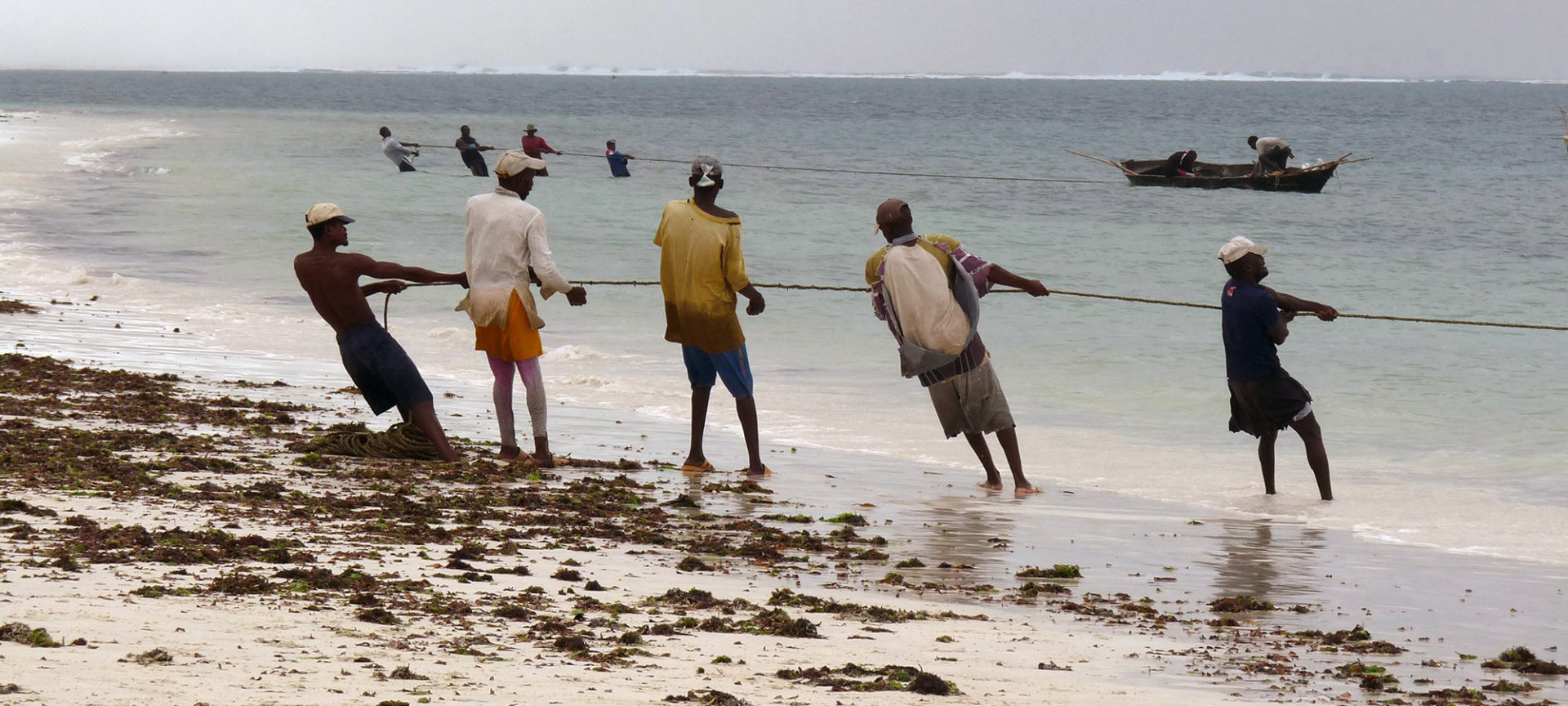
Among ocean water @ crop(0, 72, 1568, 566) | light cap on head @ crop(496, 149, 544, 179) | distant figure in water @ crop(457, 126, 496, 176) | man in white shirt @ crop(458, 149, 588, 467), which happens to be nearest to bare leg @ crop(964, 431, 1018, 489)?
ocean water @ crop(0, 72, 1568, 566)

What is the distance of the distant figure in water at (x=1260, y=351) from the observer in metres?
6.58

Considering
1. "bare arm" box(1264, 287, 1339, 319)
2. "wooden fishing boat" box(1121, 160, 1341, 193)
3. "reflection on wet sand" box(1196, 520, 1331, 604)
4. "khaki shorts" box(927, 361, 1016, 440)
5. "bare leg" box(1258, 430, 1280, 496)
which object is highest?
"wooden fishing boat" box(1121, 160, 1341, 193)

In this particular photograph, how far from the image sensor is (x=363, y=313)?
6359 mm

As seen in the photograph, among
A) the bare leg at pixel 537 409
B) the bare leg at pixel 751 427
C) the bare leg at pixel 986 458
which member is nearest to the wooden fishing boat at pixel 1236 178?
the bare leg at pixel 986 458

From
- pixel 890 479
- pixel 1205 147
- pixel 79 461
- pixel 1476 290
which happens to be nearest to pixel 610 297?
pixel 890 479

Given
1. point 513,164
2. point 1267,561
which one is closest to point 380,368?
point 513,164

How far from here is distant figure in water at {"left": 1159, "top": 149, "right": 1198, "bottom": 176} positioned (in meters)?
30.9

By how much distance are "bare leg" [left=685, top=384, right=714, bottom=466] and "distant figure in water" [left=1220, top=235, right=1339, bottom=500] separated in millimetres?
2347

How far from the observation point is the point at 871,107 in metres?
103

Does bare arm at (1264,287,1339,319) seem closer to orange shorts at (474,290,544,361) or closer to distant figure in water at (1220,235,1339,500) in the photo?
distant figure in water at (1220,235,1339,500)

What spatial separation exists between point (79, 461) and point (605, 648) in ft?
9.90

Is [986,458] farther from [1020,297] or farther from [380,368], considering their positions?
[1020,297]

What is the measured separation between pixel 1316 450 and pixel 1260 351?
23.1 inches

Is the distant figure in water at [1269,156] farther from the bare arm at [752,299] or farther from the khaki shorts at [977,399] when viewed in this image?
the bare arm at [752,299]
